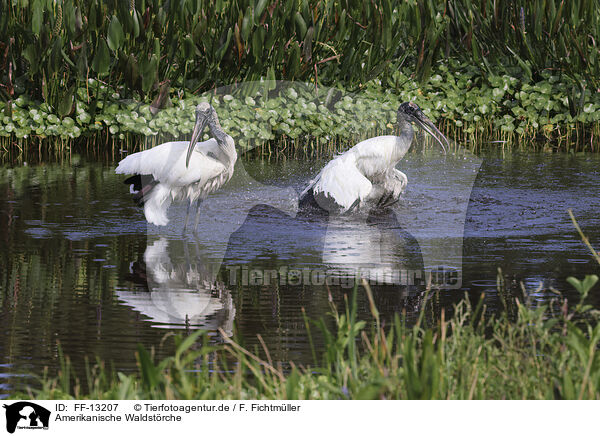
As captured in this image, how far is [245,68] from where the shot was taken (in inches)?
514

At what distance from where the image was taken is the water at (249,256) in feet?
17.8

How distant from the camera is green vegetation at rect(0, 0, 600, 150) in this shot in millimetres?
12117

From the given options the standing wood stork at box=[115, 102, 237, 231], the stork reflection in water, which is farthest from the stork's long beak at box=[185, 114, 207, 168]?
the stork reflection in water

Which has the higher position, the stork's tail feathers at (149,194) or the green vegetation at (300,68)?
the green vegetation at (300,68)

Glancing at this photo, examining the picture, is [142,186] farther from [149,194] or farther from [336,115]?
[336,115]

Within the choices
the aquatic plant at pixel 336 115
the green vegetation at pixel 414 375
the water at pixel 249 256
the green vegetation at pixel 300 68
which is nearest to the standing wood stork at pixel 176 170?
the water at pixel 249 256

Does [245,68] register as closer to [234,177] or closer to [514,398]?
[234,177]

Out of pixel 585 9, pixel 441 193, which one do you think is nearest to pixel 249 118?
pixel 441 193
